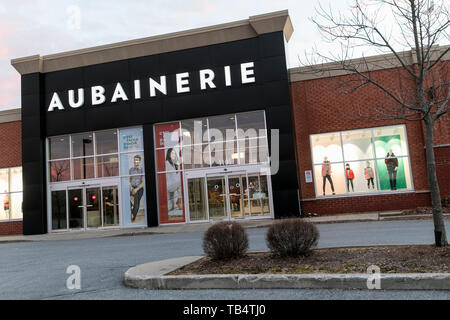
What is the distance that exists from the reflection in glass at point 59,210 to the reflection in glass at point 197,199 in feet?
23.9

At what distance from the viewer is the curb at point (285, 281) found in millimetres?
5414

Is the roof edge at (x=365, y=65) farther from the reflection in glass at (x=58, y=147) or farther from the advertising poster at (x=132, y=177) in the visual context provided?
the reflection in glass at (x=58, y=147)

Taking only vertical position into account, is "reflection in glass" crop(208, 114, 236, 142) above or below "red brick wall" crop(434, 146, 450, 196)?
above

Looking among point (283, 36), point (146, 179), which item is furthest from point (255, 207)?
point (283, 36)

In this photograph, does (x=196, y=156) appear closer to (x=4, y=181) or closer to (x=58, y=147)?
(x=58, y=147)

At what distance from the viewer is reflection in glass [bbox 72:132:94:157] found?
22172 mm

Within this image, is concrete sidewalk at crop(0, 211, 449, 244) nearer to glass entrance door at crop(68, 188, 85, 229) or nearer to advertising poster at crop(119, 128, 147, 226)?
glass entrance door at crop(68, 188, 85, 229)

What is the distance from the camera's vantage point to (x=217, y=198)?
66.4ft

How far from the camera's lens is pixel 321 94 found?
809 inches

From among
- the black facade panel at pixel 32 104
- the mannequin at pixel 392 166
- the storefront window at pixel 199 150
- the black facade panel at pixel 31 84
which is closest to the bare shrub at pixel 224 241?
the storefront window at pixel 199 150

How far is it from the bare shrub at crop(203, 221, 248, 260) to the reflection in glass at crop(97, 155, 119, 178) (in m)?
15.0

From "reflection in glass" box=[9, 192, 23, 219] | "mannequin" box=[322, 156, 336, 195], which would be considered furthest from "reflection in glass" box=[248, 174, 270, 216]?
"reflection in glass" box=[9, 192, 23, 219]

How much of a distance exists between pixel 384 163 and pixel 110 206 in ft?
46.8
